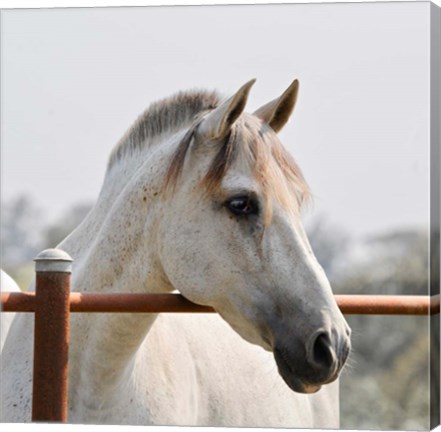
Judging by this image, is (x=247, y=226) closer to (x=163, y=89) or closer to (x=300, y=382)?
(x=300, y=382)

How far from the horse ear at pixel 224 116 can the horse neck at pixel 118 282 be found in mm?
183

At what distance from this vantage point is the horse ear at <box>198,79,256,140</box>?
216 cm

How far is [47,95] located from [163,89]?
652 millimetres

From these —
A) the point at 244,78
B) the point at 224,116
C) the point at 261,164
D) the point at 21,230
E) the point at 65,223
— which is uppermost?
the point at 244,78

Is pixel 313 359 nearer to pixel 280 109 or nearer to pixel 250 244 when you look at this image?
pixel 250 244

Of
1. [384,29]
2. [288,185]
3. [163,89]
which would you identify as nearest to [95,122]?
[163,89]

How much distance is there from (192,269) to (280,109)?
1.45ft

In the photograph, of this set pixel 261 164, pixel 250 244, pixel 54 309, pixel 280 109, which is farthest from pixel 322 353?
pixel 280 109

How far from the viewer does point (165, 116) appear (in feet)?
8.13

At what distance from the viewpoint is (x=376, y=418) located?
617 centimetres

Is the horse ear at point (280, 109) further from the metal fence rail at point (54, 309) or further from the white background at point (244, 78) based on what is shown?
the metal fence rail at point (54, 309)

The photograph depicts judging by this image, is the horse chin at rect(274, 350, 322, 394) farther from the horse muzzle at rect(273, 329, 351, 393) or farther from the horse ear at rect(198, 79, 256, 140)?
the horse ear at rect(198, 79, 256, 140)

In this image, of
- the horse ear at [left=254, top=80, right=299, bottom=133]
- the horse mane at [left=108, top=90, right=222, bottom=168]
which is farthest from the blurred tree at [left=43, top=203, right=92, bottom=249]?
the horse ear at [left=254, top=80, right=299, bottom=133]

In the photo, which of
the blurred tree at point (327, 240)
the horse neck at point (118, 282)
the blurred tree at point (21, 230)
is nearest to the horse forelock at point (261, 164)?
the horse neck at point (118, 282)
